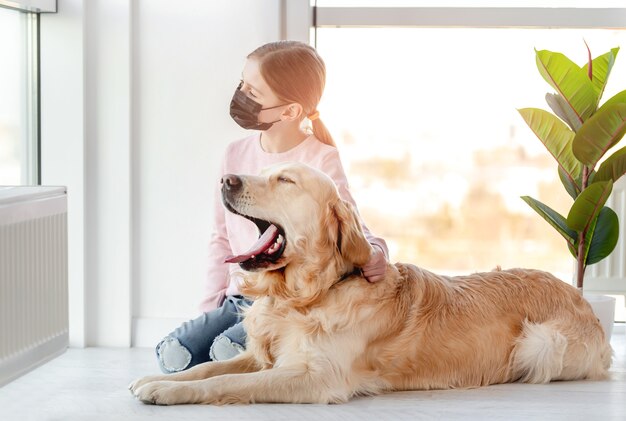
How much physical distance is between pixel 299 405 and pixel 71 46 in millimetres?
1698

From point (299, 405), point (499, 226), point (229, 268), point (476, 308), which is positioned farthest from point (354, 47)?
point (299, 405)

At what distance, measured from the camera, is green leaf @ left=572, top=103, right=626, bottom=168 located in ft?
9.62

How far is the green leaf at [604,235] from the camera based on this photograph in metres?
3.08

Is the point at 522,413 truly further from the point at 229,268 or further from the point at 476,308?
the point at 229,268

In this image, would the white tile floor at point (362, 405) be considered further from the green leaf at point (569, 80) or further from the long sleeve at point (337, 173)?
the green leaf at point (569, 80)

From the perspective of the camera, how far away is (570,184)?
3.15m

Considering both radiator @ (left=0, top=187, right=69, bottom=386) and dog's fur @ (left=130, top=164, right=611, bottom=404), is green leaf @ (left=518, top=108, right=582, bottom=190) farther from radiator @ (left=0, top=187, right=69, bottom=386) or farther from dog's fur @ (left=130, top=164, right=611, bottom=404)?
radiator @ (left=0, top=187, right=69, bottom=386)

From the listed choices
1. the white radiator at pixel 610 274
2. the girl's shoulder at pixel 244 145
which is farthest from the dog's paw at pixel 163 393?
the white radiator at pixel 610 274

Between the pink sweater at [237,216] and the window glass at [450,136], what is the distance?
0.75m

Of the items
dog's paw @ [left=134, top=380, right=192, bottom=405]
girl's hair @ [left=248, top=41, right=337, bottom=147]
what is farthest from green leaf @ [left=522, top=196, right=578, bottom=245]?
dog's paw @ [left=134, top=380, right=192, bottom=405]

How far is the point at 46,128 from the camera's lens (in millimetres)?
3336

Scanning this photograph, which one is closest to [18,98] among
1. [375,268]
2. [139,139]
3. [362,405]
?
[139,139]

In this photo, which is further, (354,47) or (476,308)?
(354,47)

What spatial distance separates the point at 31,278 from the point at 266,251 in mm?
566
